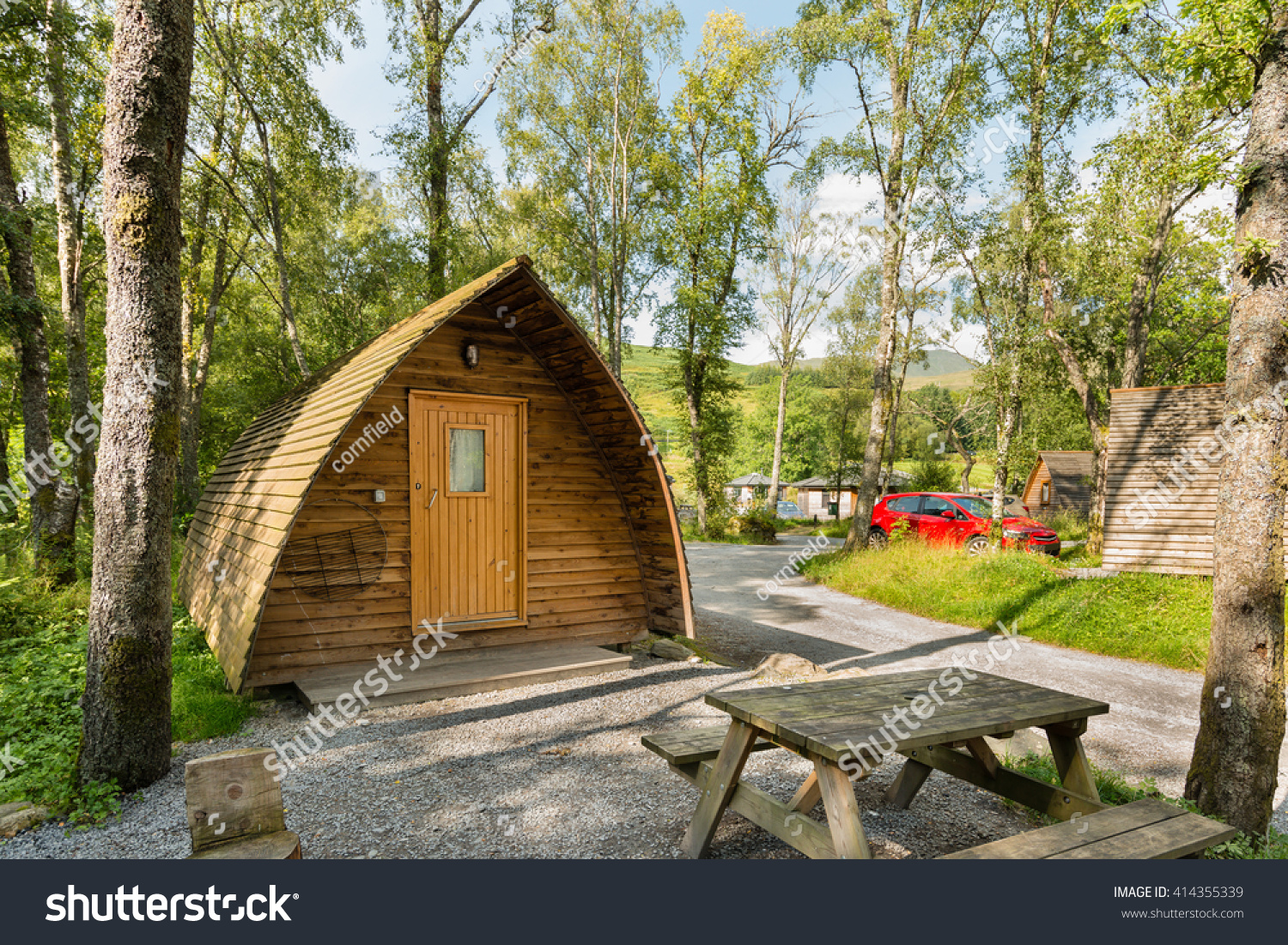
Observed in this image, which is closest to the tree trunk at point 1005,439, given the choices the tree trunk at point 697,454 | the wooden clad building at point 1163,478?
the wooden clad building at point 1163,478

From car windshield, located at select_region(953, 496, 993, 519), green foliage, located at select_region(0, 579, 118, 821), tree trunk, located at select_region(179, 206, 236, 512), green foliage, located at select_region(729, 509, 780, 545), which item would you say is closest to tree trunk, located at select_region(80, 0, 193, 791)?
green foliage, located at select_region(0, 579, 118, 821)

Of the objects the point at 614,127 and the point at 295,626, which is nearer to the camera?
the point at 295,626

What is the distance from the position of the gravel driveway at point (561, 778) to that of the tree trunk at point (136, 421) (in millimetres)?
489

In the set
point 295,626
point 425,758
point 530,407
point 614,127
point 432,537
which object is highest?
point 614,127

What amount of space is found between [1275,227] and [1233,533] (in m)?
1.55

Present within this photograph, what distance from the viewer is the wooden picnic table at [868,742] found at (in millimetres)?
2557

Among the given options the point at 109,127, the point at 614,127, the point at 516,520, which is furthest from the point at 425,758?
the point at 614,127

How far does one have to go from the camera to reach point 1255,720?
3201 millimetres

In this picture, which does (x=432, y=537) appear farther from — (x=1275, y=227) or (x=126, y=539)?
(x=1275, y=227)

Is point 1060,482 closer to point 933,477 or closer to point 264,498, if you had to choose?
point 933,477

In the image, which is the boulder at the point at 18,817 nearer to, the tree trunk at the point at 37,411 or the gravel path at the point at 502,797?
the gravel path at the point at 502,797

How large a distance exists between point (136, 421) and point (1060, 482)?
31.7 meters

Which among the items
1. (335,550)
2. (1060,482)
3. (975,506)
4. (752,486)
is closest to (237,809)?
(335,550)

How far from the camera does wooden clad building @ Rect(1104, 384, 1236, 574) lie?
10.3m
